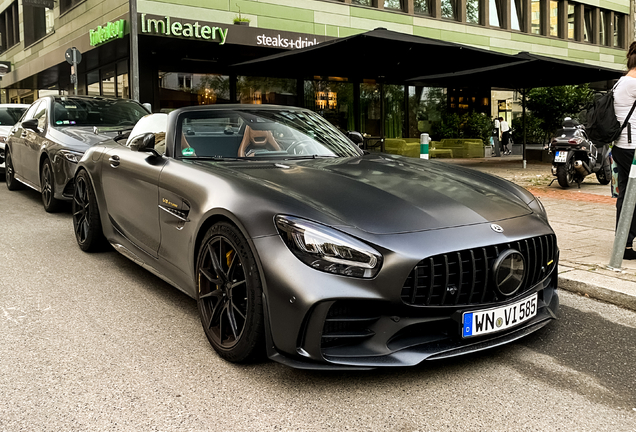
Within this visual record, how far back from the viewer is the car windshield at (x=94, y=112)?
8.72 m

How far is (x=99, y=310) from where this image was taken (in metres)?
4.20

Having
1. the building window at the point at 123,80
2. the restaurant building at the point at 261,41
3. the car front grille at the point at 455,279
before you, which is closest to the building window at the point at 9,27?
the restaurant building at the point at 261,41

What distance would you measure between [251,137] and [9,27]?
35.6 meters

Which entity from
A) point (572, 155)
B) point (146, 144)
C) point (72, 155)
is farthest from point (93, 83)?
point (146, 144)

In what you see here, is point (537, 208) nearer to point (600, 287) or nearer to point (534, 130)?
point (600, 287)

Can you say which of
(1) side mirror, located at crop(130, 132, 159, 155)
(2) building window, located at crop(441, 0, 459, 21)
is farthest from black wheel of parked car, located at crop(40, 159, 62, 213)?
(2) building window, located at crop(441, 0, 459, 21)

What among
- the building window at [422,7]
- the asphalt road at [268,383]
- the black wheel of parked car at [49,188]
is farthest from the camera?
the building window at [422,7]

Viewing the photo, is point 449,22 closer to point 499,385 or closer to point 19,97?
point 499,385

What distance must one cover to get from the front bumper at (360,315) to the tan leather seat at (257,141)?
4.80 feet

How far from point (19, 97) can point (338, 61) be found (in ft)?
96.0

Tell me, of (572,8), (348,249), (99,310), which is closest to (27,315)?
(99,310)

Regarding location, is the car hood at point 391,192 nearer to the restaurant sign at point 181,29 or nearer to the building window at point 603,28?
the restaurant sign at point 181,29

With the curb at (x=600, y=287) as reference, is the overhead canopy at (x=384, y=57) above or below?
above

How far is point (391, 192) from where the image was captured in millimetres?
3410
